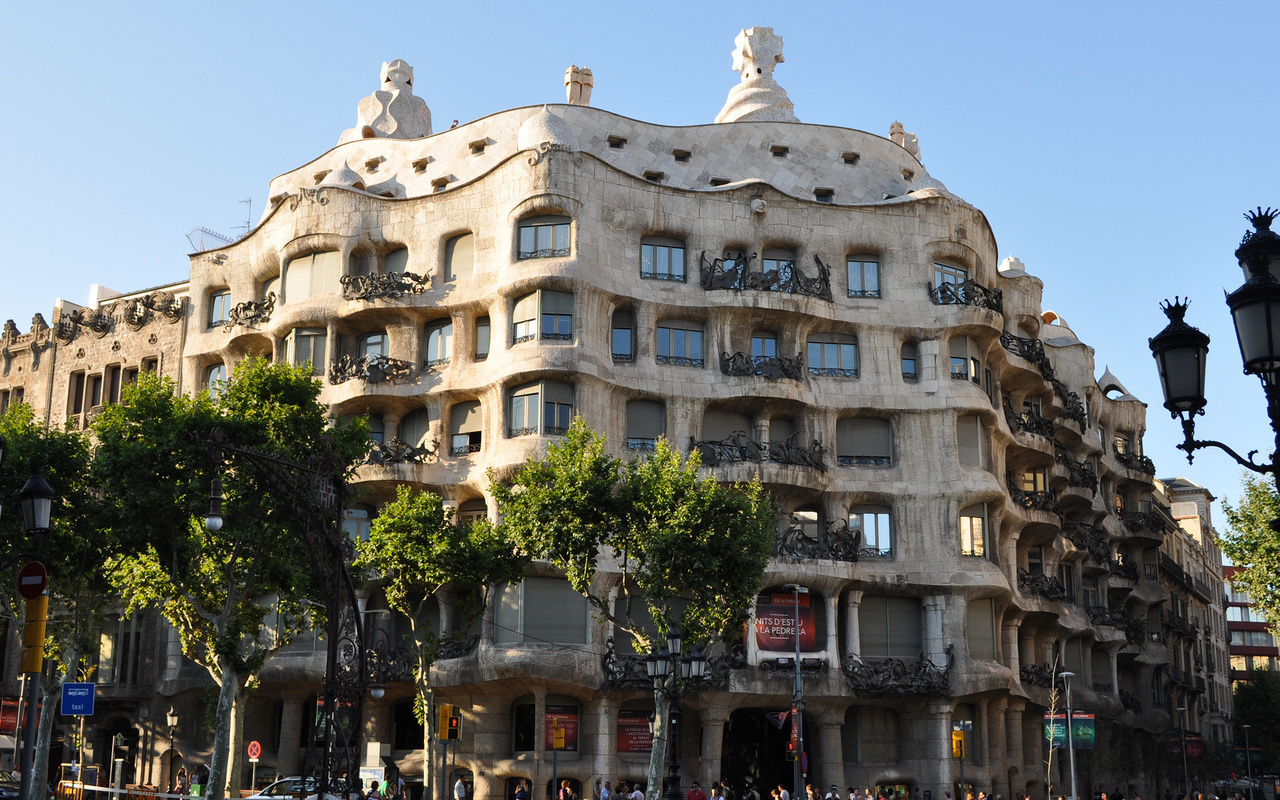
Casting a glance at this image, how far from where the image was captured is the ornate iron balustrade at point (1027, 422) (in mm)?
53188

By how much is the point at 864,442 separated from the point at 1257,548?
1381cm

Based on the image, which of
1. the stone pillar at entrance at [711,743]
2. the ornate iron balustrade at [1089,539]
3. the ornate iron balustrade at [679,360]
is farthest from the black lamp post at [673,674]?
the ornate iron balustrade at [1089,539]

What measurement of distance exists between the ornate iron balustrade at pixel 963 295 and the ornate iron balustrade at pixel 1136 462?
77.3ft

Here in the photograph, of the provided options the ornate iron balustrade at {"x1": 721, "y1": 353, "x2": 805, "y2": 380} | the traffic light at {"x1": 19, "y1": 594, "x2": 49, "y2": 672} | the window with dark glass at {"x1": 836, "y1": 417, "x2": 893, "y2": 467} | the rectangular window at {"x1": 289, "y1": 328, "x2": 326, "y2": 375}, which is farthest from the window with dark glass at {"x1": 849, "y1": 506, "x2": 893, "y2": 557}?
the traffic light at {"x1": 19, "y1": 594, "x2": 49, "y2": 672}

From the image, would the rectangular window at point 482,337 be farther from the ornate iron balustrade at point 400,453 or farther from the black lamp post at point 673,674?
the black lamp post at point 673,674

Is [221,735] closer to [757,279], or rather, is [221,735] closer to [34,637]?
[34,637]

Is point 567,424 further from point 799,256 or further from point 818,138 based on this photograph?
point 818,138

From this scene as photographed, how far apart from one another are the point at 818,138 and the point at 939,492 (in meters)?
15.3

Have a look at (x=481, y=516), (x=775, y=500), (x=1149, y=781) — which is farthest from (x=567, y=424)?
(x=1149, y=781)

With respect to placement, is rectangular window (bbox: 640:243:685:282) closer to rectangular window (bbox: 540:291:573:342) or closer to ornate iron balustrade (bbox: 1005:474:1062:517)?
rectangular window (bbox: 540:291:573:342)

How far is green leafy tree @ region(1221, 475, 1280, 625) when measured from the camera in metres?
45.4

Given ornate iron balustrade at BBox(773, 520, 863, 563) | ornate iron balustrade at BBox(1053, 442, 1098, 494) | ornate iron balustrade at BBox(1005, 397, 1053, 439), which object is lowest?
ornate iron balustrade at BBox(773, 520, 863, 563)

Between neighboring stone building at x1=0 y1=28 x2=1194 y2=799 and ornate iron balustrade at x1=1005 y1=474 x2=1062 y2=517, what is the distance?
0.20 m

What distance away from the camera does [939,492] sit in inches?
1881
